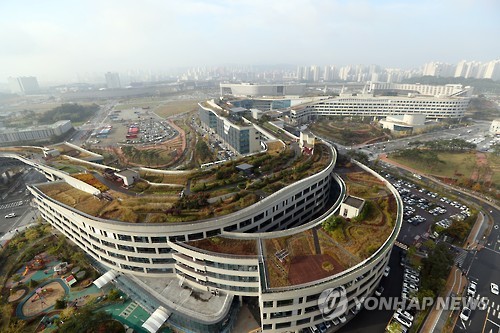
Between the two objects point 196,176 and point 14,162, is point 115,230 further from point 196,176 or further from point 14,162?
point 14,162

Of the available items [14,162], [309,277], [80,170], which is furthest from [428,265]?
[14,162]

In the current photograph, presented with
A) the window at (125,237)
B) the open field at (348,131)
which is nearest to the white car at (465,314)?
the window at (125,237)

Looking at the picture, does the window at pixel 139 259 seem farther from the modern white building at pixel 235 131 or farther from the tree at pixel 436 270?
the modern white building at pixel 235 131

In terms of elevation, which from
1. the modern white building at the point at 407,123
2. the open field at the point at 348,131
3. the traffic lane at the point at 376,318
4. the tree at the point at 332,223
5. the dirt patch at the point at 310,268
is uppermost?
the tree at the point at 332,223

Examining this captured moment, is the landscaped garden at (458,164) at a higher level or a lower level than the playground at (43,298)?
higher

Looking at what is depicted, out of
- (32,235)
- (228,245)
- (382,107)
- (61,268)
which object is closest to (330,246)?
(228,245)

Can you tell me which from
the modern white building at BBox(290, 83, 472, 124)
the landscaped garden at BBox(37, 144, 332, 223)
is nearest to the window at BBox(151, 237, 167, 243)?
the landscaped garden at BBox(37, 144, 332, 223)

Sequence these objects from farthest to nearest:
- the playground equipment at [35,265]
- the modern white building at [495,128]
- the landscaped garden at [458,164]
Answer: the modern white building at [495,128]
the landscaped garden at [458,164]
the playground equipment at [35,265]
